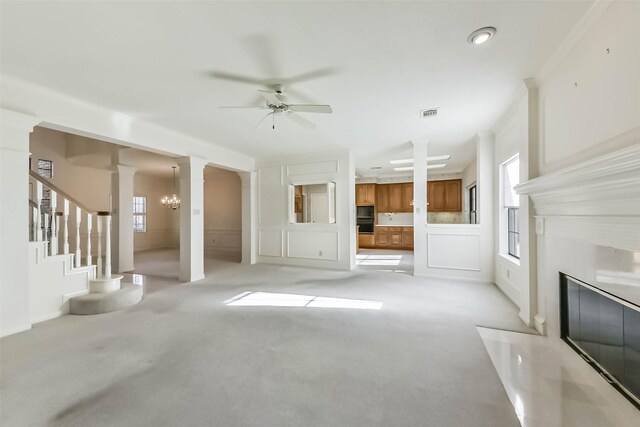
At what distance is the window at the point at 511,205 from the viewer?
12.3ft

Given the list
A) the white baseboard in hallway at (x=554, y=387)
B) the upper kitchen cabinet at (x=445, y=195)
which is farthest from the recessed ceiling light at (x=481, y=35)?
the upper kitchen cabinet at (x=445, y=195)

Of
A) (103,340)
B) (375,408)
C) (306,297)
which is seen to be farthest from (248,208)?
(375,408)

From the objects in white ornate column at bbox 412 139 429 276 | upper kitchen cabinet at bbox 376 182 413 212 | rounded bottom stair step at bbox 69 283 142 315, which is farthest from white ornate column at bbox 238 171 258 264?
upper kitchen cabinet at bbox 376 182 413 212

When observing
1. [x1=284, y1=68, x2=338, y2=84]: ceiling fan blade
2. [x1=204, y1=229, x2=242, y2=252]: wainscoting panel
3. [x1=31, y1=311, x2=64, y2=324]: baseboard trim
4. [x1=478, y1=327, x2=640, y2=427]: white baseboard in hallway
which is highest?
[x1=284, y1=68, x2=338, y2=84]: ceiling fan blade

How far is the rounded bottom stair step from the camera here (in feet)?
10.6

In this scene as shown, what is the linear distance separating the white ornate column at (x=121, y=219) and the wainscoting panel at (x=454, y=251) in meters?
6.54

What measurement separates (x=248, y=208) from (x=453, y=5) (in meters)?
5.77

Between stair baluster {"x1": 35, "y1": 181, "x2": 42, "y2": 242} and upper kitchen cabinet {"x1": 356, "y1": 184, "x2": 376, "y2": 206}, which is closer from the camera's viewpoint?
stair baluster {"x1": 35, "y1": 181, "x2": 42, "y2": 242}

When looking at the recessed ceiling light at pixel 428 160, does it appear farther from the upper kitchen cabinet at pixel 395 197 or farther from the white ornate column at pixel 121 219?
the white ornate column at pixel 121 219

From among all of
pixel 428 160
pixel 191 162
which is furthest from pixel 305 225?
pixel 428 160

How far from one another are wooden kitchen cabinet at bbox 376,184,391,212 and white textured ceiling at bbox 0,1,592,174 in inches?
229

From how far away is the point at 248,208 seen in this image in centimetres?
664

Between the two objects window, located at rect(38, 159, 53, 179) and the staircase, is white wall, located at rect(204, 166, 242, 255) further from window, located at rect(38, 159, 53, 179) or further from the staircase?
the staircase

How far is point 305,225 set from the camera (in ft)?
20.4
